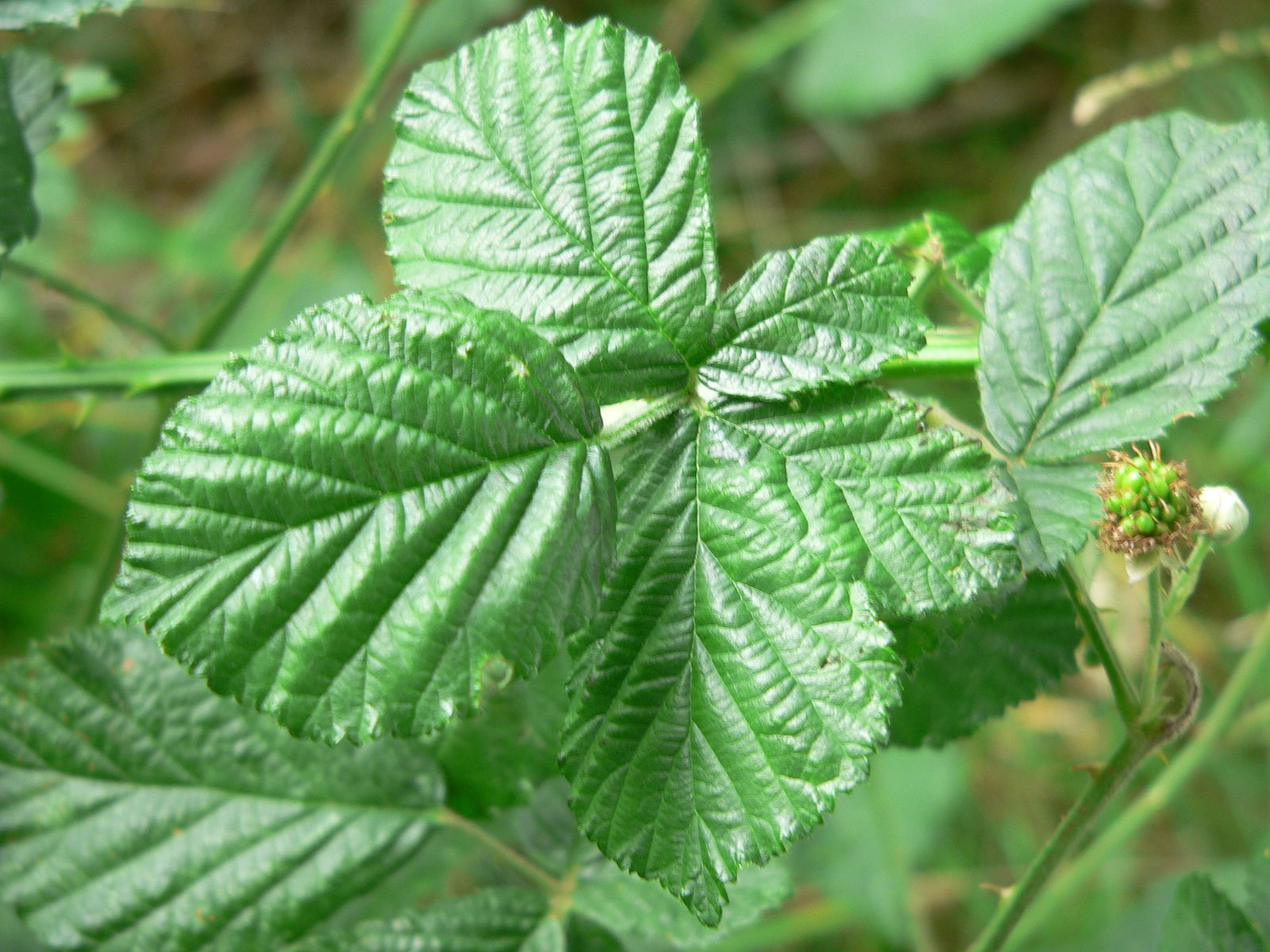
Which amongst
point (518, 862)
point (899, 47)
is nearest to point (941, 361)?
Result: point (518, 862)

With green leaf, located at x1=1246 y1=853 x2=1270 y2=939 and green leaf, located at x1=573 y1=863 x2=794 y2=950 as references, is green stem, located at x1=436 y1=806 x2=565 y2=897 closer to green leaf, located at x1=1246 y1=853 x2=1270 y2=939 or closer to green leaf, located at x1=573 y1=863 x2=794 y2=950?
green leaf, located at x1=573 y1=863 x2=794 y2=950

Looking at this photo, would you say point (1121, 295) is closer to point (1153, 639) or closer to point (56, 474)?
point (1153, 639)

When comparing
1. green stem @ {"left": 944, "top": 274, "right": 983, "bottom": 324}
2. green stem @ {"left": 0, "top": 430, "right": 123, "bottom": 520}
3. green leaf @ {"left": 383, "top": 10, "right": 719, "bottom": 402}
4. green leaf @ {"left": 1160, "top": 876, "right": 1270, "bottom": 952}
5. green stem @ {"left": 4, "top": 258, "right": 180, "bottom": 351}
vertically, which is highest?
green stem @ {"left": 0, "top": 430, "right": 123, "bottom": 520}

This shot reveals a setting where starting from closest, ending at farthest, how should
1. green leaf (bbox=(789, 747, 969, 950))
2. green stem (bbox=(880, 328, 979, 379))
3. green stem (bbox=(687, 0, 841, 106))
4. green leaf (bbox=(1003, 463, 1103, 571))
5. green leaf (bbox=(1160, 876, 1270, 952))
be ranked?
green leaf (bbox=(1003, 463, 1103, 571)), green stem (bbox=(880, 328, 979, 379)), green leaf (bbox=(1160, 876, 1270, 952)), green leaf (bbox=(789, 747, 969, 950)), green stem (bbox=(687, 0, 841, 106))

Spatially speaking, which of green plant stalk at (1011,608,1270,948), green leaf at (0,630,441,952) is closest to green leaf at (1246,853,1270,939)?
green plant stalk at (1011,608,1270,948)

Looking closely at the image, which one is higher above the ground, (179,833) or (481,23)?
(481,23)

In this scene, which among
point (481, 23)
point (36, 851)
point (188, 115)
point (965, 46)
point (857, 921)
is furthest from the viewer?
point (188, 115)

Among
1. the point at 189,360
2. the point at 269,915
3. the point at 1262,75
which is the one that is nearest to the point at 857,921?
the point at 269,915

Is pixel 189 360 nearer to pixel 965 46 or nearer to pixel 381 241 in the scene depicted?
pixel 381 241
